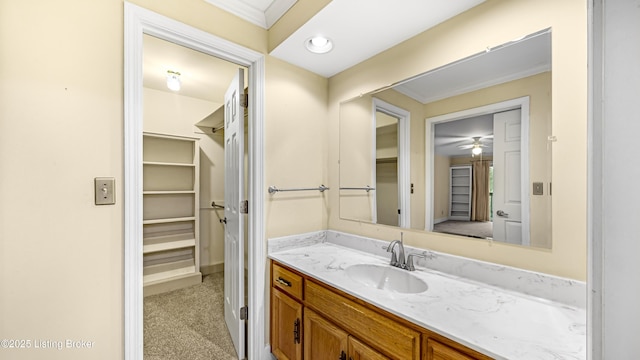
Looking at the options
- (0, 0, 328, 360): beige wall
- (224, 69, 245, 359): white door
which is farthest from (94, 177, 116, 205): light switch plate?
(224, 69, 245, 359): white door

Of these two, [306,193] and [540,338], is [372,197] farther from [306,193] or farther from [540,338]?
[540,338]

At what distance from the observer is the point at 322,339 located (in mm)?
1333

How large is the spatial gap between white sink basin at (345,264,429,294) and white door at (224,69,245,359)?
83 centimetres

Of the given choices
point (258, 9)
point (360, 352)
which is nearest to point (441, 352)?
point (360, 352)

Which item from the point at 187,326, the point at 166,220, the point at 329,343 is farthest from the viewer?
the point at 166,220

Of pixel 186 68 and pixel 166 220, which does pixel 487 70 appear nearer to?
pixel 186 68

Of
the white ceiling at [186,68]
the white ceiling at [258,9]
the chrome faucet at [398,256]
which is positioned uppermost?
the white ceiling at [258,9]

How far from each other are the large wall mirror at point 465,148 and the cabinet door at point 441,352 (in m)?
0.63

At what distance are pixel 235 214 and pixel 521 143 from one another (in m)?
1.80

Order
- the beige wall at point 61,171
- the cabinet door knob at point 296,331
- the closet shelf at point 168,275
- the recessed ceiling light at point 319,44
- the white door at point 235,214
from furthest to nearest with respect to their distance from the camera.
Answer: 1. the closet shelf at point 168,275
2. the white door at point 235,214
3. the recessed ceiling light at point 319,44
4. the cabinet door knob at point 296,331
5. the beige wall at point 61,171

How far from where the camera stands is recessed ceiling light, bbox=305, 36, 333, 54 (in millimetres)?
1598

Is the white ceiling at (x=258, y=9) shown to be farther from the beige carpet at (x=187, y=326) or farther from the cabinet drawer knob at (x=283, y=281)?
the beige carpet at (x=187, y=326)

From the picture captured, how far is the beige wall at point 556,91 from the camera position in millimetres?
990

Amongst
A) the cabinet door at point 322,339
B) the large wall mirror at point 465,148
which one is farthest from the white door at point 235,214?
the large wall mirror at point 465,148
